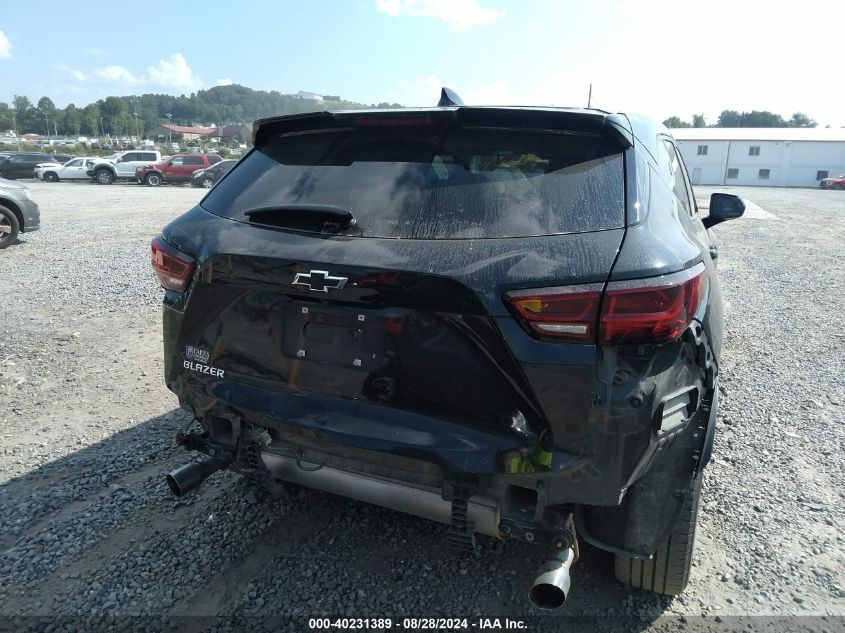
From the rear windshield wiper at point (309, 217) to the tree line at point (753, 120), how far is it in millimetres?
109895


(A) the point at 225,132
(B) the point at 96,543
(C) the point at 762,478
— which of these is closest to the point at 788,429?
(C) the point at 762,478

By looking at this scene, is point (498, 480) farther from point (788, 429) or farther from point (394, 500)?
point (788, 429)

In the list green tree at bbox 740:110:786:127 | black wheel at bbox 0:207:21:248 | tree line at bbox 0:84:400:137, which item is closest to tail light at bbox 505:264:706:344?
black wheel at bbox 0:207:21:248

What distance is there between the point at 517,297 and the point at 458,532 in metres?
0.85

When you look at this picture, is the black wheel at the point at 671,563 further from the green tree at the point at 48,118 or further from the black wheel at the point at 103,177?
the green tree at the point at 48,118

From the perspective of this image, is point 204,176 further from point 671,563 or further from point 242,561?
point 671,563

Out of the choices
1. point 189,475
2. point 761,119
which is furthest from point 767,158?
point 189,475

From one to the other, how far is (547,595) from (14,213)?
11.5 metres

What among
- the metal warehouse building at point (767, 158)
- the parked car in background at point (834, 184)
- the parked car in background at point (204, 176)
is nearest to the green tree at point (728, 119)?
the metal warehouse building at point (767, 158)

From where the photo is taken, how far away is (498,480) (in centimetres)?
192

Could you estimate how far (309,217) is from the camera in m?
2.25

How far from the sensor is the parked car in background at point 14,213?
10.1 meters

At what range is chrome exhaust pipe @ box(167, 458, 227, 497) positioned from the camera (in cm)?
245

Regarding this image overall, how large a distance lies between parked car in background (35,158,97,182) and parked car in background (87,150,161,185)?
44cm
